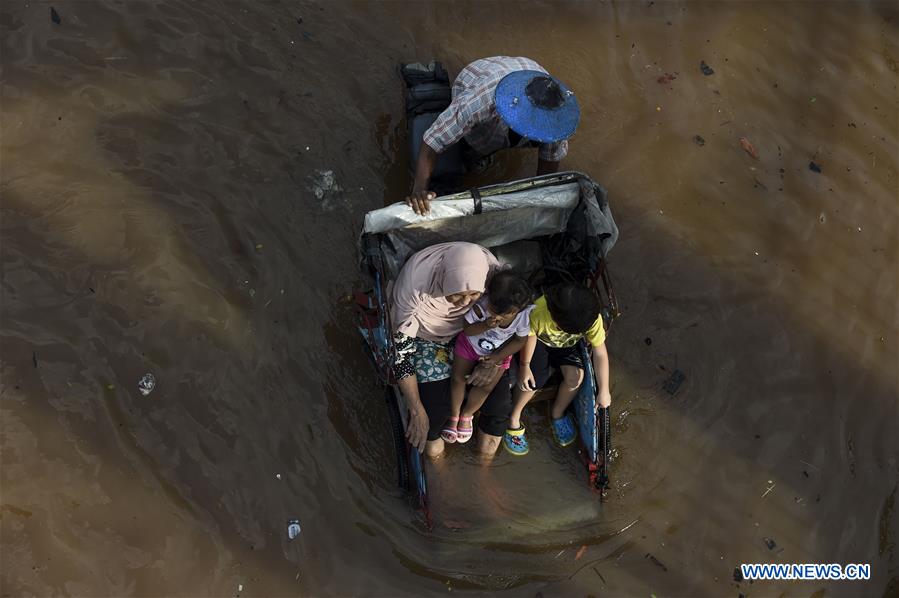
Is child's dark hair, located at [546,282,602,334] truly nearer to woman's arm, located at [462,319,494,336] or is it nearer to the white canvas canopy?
woman's arm, located at [462,319,494,336]

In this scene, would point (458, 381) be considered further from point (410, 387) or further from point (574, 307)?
point (574, 307)

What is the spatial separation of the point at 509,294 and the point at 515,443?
1.47 meters

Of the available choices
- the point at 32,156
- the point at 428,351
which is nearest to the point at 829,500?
the point at 428,351

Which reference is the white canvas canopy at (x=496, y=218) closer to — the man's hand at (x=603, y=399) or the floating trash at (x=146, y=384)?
the man's hand at (x=603, y=399)

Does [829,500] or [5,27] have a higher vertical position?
[5,27]

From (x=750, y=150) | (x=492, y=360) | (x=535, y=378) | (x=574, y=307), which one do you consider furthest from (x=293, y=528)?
(x=750, y=150)

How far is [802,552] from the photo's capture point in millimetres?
4195

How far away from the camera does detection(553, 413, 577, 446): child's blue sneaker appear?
13.8 feet

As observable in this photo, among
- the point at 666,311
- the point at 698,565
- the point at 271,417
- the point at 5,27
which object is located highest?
the point at 5,27

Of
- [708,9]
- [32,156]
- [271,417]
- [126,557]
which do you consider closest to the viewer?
[126,557]

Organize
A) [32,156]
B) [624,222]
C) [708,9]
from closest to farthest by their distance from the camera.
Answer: [32,156] → [624,222] → [708,9]

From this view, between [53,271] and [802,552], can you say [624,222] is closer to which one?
[802,552]

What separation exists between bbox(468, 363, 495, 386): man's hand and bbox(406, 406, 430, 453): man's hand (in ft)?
1.11

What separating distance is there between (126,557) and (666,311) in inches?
154
